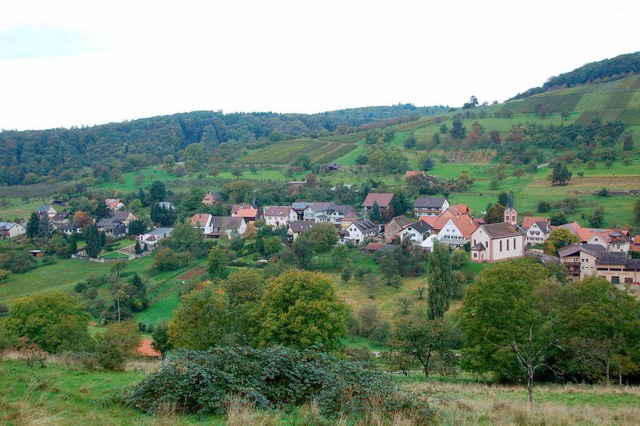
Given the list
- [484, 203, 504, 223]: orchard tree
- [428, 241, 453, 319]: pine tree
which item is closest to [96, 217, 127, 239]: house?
[484, 203, 504, 223]: orchard tree

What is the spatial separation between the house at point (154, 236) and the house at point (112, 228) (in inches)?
166

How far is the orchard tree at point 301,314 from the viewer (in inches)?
845

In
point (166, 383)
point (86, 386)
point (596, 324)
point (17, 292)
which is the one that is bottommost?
point (17, 292)

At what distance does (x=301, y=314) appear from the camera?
2188 cm

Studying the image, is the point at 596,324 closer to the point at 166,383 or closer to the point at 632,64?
the point at 166,383

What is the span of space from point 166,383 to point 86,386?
2822mm

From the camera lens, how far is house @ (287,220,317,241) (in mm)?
56537

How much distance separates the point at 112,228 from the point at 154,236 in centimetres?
723

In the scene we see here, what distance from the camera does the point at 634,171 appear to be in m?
60.6

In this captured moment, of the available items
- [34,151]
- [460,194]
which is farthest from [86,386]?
[34,151]

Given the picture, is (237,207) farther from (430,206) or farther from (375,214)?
(430,206)

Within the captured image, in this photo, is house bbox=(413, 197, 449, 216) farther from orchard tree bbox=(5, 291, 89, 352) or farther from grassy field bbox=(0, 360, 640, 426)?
grassy field bbox=(0, 360, 640, 426)

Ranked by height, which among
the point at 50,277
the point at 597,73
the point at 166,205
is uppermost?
the point at 597,73

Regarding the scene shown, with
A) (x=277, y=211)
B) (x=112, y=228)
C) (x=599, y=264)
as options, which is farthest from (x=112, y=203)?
(x=599, y=264)
